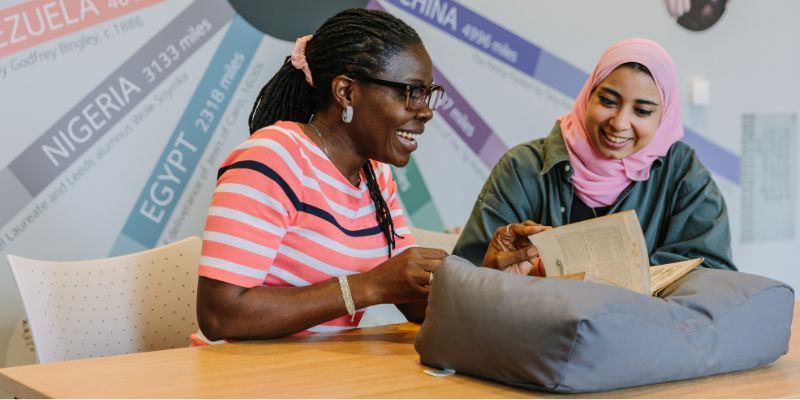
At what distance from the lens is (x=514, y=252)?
1.93 metres

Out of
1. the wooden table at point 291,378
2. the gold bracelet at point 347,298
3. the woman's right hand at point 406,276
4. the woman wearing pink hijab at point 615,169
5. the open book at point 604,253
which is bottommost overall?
the wooden table at point 291,378

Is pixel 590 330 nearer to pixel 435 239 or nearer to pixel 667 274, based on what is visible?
pixel 667 274

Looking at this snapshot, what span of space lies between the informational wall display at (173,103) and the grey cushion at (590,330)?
1.86 metres

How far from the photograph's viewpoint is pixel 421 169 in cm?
376

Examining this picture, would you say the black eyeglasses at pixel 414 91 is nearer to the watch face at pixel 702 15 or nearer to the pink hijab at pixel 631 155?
the pink hijab at pixel 631 155

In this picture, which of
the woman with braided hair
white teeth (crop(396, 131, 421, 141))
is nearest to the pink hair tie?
the woman with braided hair

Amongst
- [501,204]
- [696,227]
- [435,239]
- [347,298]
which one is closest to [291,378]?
[347,298]

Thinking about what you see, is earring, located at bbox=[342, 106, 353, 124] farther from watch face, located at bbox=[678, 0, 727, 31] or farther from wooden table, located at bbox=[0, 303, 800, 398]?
watch face, located at bbox=[678, 0, 727, 31]

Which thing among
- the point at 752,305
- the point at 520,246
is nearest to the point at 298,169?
the point at 520,246

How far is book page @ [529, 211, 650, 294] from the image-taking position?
1.53m

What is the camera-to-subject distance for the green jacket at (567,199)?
2.37 meters

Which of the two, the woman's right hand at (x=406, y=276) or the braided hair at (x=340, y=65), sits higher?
the braided hair at (x=340, y=65)

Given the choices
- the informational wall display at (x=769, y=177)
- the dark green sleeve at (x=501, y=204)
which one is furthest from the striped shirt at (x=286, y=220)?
the informational wall display at (x=769, y=177)

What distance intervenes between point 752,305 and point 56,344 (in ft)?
4.90
